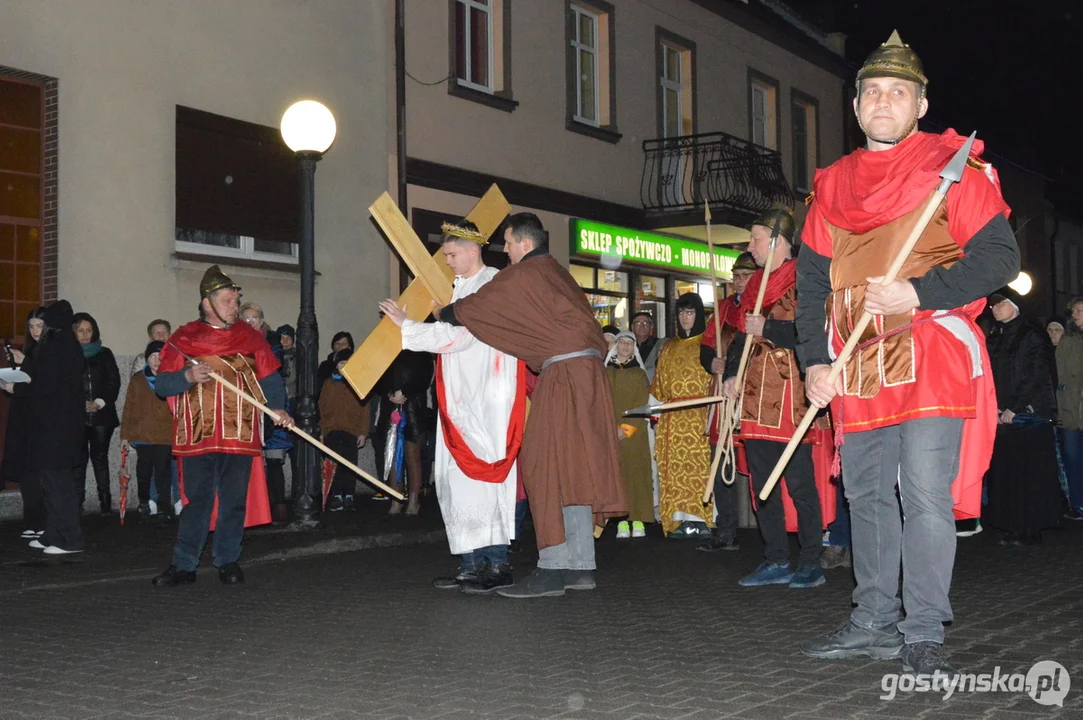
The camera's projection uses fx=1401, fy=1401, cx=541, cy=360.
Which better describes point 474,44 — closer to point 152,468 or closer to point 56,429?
point 152,468

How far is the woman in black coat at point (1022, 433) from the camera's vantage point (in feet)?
36.8

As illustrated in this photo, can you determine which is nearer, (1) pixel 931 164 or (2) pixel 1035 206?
(1) pixel 931 164

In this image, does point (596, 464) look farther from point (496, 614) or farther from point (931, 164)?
point (931, 164)

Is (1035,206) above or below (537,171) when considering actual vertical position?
above

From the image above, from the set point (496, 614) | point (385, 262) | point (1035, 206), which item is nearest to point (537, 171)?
point (385, 262)

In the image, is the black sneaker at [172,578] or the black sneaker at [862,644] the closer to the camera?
the black sneaker at [862,644]

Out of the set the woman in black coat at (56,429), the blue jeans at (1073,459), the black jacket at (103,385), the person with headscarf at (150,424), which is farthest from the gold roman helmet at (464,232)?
the blue jeans at (1073,459)

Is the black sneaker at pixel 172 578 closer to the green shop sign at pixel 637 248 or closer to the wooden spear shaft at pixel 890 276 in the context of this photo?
the wooden spear shaft at pixel 890 276

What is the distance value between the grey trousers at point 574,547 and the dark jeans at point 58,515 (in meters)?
4.36

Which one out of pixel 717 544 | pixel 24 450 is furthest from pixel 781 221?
pixel 24 450

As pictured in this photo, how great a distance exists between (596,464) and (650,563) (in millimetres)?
2127

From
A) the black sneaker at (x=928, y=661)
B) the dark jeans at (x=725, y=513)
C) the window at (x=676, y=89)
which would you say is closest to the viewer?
the black sneaker at (x=928, y=661)

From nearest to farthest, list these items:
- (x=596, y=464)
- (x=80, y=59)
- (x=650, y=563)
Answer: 1. (x=596, y=464)
2. (x=650, y=563)
3. (x=80, y=59)

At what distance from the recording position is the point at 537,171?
20.6 metres
